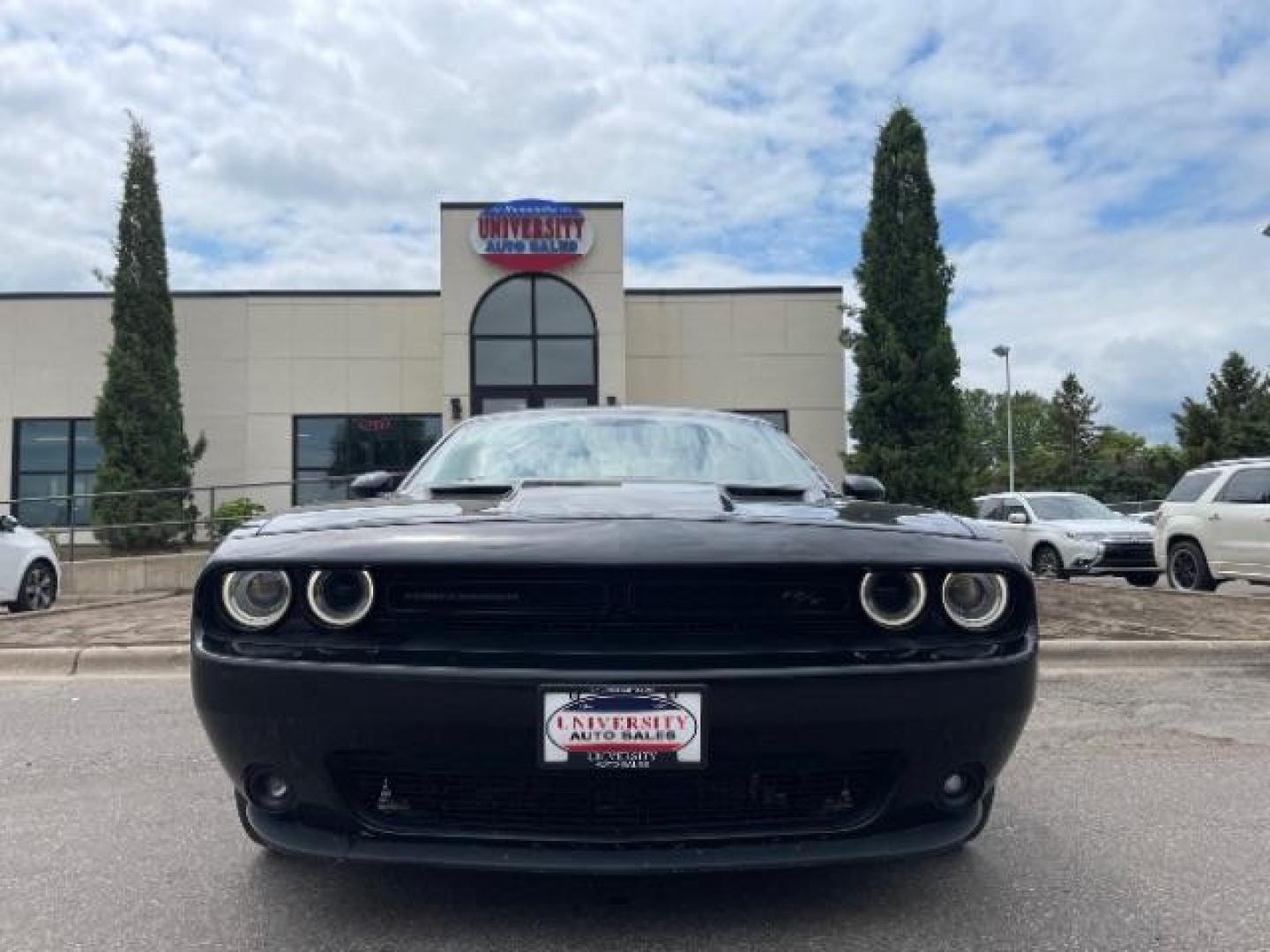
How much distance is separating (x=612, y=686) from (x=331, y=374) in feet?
57.7

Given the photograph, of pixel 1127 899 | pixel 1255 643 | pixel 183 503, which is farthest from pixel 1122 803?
pixel 183 503

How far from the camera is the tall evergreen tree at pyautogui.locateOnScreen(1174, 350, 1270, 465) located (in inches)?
1455

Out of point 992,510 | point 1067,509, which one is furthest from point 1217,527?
point 992,510

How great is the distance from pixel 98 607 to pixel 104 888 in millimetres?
7081

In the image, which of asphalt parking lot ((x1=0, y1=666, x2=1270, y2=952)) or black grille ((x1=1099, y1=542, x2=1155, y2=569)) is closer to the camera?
asphalt parking lot ((x1=0, y1=666, x2=1270, y2=952))

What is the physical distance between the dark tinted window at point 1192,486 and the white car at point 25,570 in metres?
12.4

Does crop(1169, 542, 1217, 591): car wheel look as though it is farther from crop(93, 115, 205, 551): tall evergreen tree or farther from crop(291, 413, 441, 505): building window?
crop(93, 115, 205, 551): tall evergreen tree

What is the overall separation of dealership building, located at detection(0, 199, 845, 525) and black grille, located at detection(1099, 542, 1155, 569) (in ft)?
18.0

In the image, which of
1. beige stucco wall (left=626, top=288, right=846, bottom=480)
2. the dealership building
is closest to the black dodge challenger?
the dealership building

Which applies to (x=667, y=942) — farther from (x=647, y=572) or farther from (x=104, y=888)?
(x=104, y=888)

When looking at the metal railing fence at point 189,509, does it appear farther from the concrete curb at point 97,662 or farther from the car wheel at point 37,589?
the concrete curb at point 97,662

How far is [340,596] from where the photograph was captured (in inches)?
93.0

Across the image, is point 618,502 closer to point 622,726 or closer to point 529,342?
point 622,726

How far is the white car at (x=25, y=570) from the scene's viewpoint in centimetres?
998
